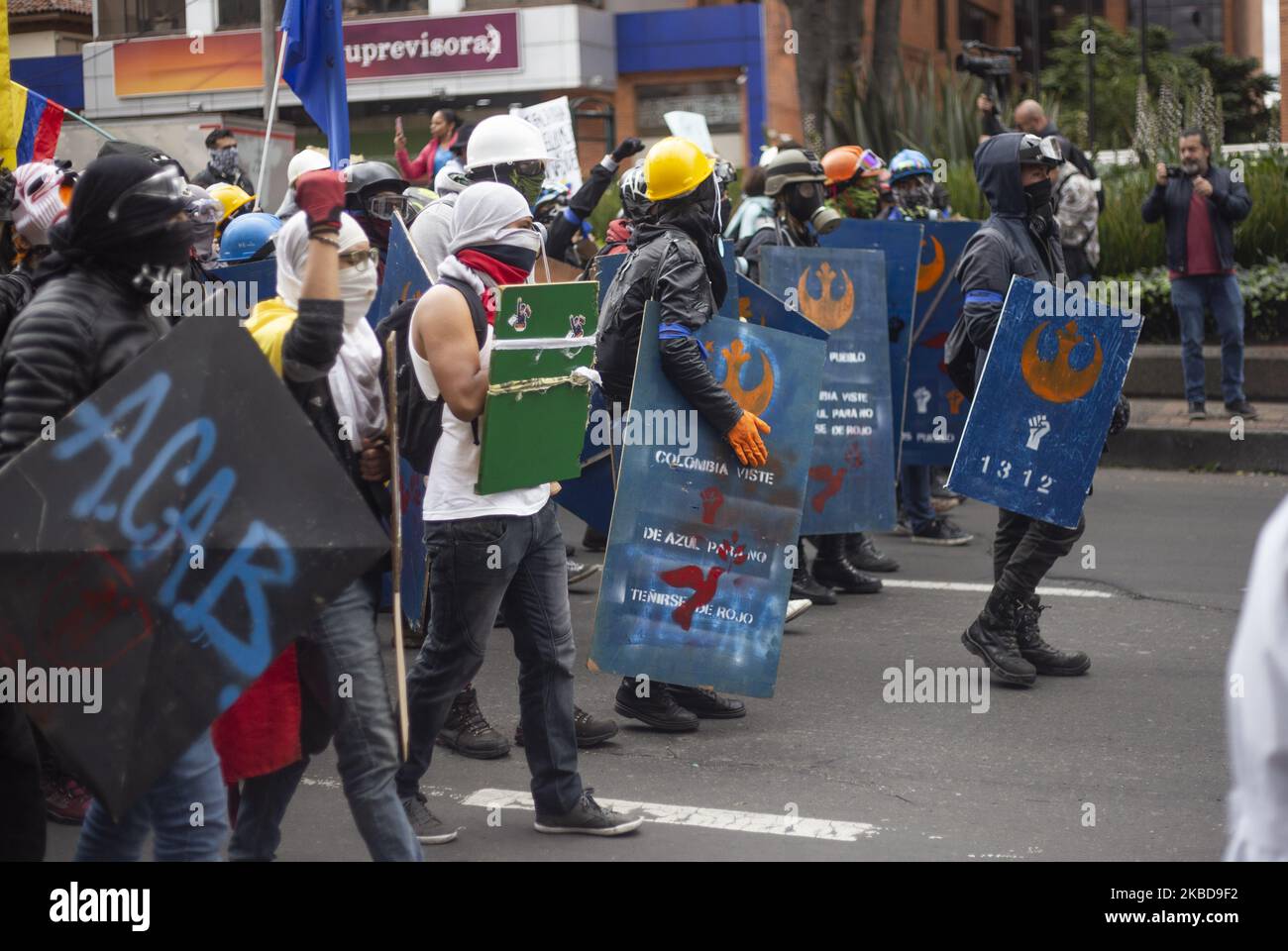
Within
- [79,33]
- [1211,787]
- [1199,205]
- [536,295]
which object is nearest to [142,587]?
[536,295]

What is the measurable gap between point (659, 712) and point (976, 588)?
8.88 feet

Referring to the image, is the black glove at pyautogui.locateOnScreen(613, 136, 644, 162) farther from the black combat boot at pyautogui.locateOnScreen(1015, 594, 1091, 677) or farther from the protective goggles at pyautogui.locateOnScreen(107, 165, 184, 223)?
the protective goggles at pyautogui.locateOnScreen(107, 165, 184, 223)

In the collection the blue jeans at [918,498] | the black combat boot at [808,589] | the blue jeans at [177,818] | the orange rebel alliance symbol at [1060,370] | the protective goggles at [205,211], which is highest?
the protective goggles at [205,211]

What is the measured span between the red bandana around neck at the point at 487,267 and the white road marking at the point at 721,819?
155cm

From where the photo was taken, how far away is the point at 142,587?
325cm

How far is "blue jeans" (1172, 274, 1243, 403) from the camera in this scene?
1177cm

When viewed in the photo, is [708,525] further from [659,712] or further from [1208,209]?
[1208,209]

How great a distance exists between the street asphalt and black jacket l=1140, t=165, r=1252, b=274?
14.3 feet

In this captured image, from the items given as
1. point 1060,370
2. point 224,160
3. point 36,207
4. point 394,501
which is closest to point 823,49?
point 224,160

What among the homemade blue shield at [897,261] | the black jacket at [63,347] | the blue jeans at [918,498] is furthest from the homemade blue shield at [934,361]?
the black jacket at [63,347]

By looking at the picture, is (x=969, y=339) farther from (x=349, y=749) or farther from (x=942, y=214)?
(x=942, y=214)

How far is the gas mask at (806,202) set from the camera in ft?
27.0

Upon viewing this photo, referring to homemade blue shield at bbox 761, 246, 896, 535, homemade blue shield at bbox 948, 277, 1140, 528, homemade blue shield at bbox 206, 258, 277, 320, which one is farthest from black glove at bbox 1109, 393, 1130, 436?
homemade blue shield at bbox 206, 258, 277, 320

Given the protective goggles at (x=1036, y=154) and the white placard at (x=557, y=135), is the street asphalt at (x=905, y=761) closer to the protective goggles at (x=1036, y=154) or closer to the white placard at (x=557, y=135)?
the protective goggles at (x=1036, y=154)
